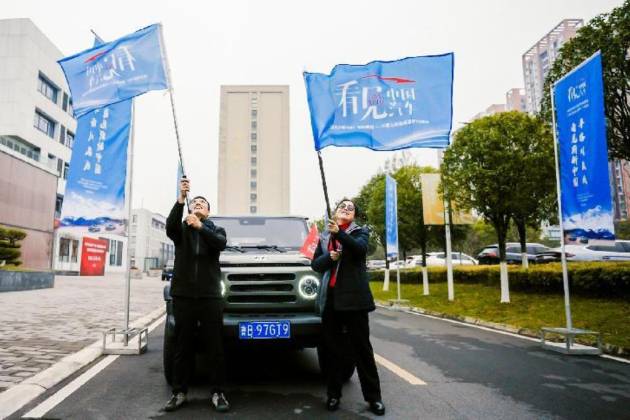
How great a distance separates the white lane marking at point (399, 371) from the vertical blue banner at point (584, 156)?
3757 millimetres

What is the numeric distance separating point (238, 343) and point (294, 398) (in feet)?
2.53

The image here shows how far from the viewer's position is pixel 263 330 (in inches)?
175

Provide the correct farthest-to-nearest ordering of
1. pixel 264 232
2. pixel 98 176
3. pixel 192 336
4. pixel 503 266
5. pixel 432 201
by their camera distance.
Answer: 1. pixel 432 201
2. pixel 503 266
3. pixel 98 176
4. pixel 264 232
5. pixel 192 336

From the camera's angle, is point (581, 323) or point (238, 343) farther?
point (581, 323)

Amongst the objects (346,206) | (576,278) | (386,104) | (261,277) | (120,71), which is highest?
(120,71)

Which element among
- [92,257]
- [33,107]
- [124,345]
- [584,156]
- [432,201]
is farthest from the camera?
[92,257]

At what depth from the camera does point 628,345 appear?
7281mm

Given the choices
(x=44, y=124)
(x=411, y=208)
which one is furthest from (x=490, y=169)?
(x=44, y=124)

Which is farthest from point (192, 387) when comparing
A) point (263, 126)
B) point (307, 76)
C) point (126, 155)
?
point (263, 126)

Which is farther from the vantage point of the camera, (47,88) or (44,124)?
(47,88)

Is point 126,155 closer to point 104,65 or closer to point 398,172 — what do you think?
point 104,65

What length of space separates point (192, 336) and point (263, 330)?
67cm

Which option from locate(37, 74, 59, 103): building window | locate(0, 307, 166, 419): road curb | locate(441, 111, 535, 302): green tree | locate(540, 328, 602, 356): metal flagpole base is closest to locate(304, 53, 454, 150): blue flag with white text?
locate(540, 328, 602, 356): metal flagpole base

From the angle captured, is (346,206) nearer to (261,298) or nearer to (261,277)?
(261,277)
